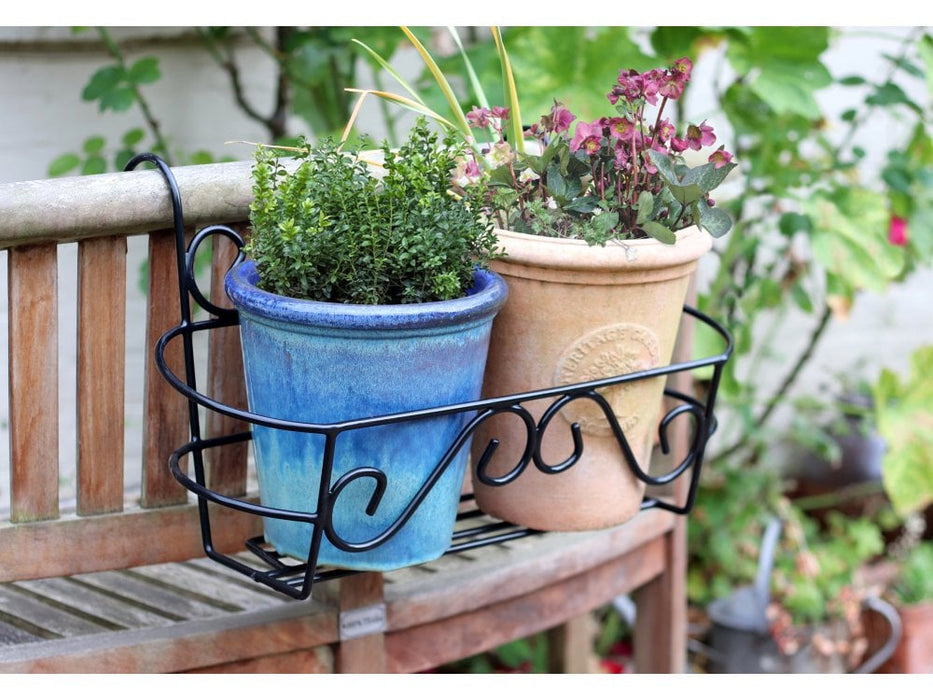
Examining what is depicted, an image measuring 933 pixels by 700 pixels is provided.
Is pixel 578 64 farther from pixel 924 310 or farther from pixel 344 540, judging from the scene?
pixel 924 310

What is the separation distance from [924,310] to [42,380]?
9.63ft

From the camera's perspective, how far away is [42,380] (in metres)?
1.20

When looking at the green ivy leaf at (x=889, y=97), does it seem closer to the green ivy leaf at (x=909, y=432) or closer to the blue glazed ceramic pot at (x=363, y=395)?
the green ivy leaf at (x=909, y=432)

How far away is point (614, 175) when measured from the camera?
3.80 feet

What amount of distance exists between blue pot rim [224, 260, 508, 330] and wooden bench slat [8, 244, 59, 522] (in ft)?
0.77

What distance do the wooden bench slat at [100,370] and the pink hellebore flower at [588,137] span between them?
462mm

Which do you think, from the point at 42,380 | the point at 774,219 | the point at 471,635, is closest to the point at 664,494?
the point at 471,635

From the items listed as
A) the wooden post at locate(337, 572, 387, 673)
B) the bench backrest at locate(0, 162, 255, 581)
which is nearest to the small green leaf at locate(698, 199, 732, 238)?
the bench backrest at locate(0, 162, 255, 581)

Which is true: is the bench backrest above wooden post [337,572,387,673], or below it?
above

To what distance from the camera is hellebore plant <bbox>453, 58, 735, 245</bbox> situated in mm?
1127

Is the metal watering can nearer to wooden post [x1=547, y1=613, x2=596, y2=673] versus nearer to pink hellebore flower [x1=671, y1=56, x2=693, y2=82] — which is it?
wooden post [x1=547, y1=613, x2=596, y2=673]

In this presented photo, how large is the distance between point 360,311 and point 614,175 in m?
0.32

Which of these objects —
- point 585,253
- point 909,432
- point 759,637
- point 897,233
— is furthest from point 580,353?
point 897,233

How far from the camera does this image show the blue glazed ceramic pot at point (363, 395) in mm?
1004
